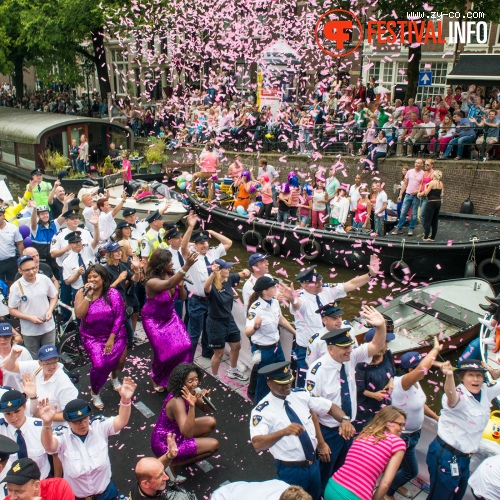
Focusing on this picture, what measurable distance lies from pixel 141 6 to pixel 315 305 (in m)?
21.9

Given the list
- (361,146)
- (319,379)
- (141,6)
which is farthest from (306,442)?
(141,6)

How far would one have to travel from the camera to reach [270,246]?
14.8m

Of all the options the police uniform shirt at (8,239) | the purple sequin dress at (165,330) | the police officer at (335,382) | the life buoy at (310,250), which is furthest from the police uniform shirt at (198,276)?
the life buoy at (310,250)

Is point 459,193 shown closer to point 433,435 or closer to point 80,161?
point 433,435

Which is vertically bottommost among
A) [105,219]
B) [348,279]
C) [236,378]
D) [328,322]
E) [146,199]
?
[348,279]

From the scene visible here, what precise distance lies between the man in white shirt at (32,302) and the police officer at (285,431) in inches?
137

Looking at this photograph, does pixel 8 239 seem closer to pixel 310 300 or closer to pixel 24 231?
pixel 24 231

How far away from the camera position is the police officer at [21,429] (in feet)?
14.4

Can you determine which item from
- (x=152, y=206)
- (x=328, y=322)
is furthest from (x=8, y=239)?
(x=152, y=206)

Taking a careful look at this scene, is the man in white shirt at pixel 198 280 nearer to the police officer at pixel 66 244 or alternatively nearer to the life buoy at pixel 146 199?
the police officer at pixel 66 244

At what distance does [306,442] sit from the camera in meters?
4.45

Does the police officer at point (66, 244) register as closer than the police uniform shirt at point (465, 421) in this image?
No

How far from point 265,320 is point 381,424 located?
210cm

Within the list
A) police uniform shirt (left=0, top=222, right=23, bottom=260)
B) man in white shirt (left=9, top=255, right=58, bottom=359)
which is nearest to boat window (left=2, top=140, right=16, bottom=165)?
police uniform shirt (left=0, top=222, right=23, bottom=260)
